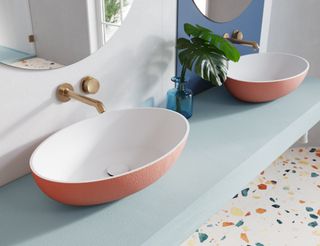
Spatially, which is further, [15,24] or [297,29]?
[297,29]

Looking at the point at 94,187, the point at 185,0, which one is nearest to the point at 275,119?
the point at 185,0

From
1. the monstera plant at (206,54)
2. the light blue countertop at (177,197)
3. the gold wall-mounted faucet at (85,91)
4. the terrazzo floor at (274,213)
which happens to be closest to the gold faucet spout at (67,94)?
the gold wall-mounted faucet at (85,91)

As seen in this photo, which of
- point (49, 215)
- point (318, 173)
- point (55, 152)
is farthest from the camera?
point (318, 173)

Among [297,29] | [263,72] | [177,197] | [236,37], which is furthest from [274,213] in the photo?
[177,197]

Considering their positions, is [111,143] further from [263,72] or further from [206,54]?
[263,72]

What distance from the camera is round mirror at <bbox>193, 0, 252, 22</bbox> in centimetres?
191

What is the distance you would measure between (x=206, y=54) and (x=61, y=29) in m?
0.60

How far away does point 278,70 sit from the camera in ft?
7.16

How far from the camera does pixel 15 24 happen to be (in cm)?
121

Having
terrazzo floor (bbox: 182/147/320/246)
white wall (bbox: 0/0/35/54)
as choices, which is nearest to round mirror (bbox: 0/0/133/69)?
white wall (bbox: 0/0/35/54)

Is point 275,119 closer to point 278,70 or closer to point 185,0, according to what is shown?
point 278,70

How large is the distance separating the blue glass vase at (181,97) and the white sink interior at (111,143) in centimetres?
30

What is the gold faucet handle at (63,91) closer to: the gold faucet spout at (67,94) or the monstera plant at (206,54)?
the gold faucet spout at (67,94)

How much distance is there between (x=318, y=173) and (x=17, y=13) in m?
2.30
